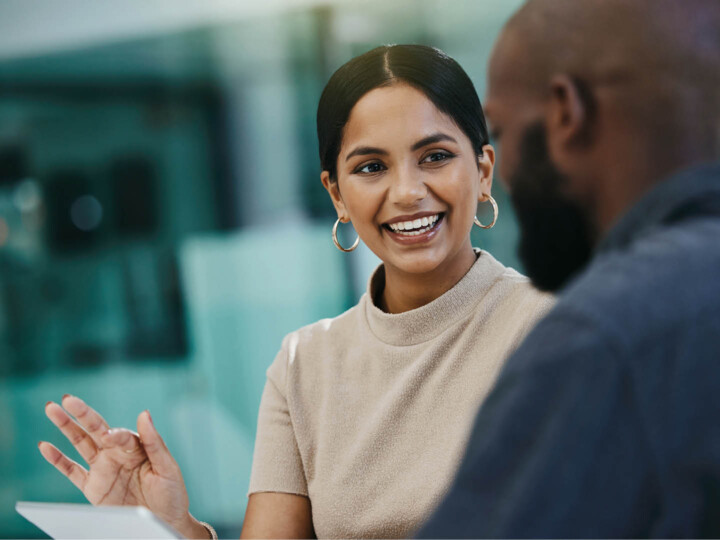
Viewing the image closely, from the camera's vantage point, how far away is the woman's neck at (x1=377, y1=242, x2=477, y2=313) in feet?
5.01

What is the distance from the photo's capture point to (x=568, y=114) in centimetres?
73

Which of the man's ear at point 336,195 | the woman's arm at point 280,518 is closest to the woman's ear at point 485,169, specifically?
the man's ear at point 336,195

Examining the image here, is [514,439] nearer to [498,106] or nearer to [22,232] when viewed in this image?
[498,106]

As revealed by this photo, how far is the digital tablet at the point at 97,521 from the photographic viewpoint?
0.87 meters

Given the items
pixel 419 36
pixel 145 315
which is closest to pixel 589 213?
pixel 419 36

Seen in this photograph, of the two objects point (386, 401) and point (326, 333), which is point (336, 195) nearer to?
point (326, 333)

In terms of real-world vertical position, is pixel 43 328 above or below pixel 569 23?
below

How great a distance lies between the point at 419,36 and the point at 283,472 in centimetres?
267

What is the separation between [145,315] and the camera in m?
3.88

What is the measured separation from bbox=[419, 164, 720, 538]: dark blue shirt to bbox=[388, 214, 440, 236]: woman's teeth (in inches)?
33.7

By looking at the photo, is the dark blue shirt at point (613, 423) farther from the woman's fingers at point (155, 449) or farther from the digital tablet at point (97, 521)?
the woman's fingers at point (155, 449)

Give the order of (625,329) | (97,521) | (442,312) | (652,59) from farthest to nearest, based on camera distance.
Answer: (442,312)
(97,521)
(652,59)
(625,329)

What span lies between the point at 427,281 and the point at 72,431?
2.25ft

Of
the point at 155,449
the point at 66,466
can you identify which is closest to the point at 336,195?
the point at 155,449
